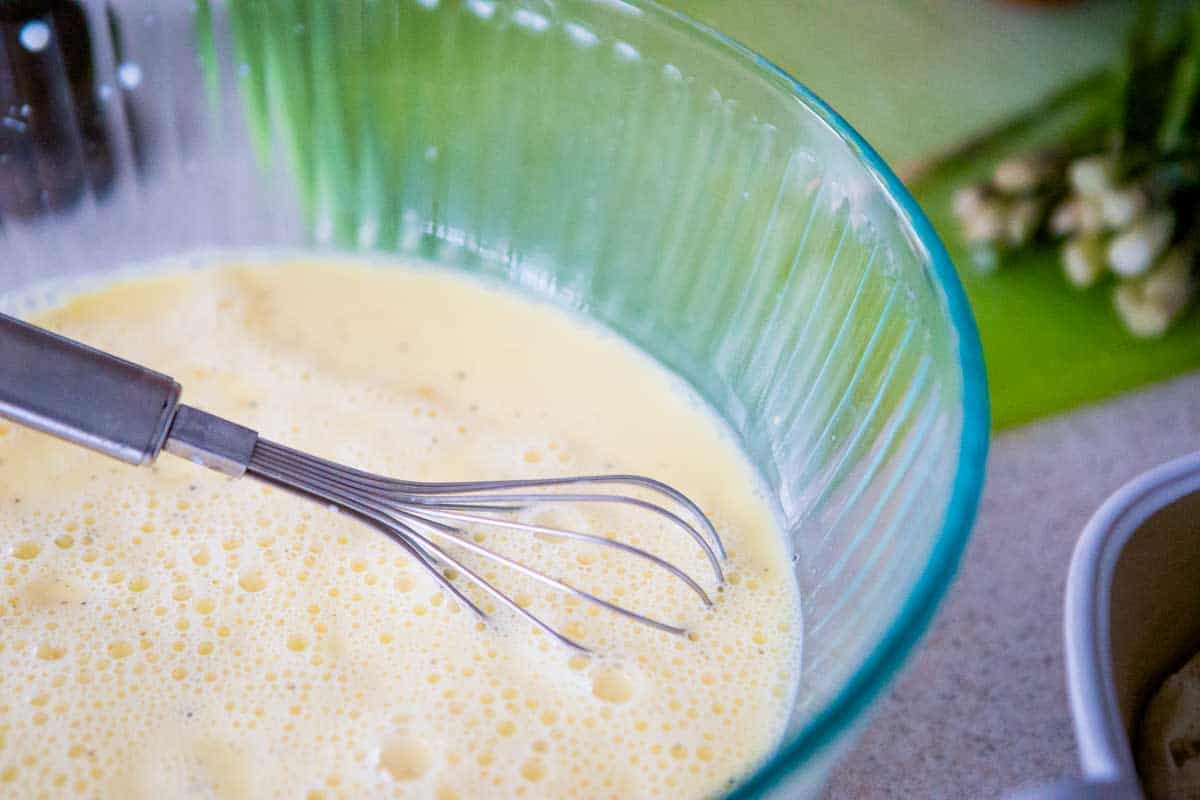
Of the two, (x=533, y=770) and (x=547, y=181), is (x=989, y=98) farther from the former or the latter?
(x=533, y=770)

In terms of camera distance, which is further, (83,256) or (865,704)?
(83,256)

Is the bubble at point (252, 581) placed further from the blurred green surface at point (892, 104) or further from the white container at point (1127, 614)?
the white container at point (1127, 614)

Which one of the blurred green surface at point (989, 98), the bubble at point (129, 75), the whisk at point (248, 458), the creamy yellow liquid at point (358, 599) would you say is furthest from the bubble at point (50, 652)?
the blurred green surface at point (989, 98)

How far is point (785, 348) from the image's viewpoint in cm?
74

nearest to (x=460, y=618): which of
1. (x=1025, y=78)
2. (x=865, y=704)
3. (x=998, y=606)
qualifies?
(x=865, y=704)

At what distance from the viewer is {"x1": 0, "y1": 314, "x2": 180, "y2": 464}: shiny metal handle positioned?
492mm

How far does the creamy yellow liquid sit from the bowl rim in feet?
0.33

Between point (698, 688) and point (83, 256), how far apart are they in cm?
50

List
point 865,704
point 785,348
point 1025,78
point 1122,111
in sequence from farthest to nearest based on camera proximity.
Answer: point 1025,78, point 1122,111, point 785,348, point 865,704

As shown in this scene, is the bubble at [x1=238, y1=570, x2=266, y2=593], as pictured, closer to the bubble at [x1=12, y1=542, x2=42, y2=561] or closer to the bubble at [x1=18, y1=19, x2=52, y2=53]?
the bubble at [x1=12, y1=542, x2=42, y2=561]

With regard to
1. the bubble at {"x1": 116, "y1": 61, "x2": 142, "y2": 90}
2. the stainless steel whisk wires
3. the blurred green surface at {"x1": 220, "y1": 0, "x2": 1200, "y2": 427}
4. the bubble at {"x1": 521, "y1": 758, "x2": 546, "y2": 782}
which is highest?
the blurred green surface at {"x1": 220, "y1": 0, "x2": 1200, "y2": 427}

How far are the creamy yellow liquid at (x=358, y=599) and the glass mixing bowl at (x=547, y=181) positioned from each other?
45 mm

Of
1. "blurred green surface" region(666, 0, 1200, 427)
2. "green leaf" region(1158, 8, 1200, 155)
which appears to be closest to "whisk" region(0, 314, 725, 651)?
"blurred green surface" region(666, 0, 1200, 427)

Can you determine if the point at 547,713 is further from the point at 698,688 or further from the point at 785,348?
the point at 785,348
